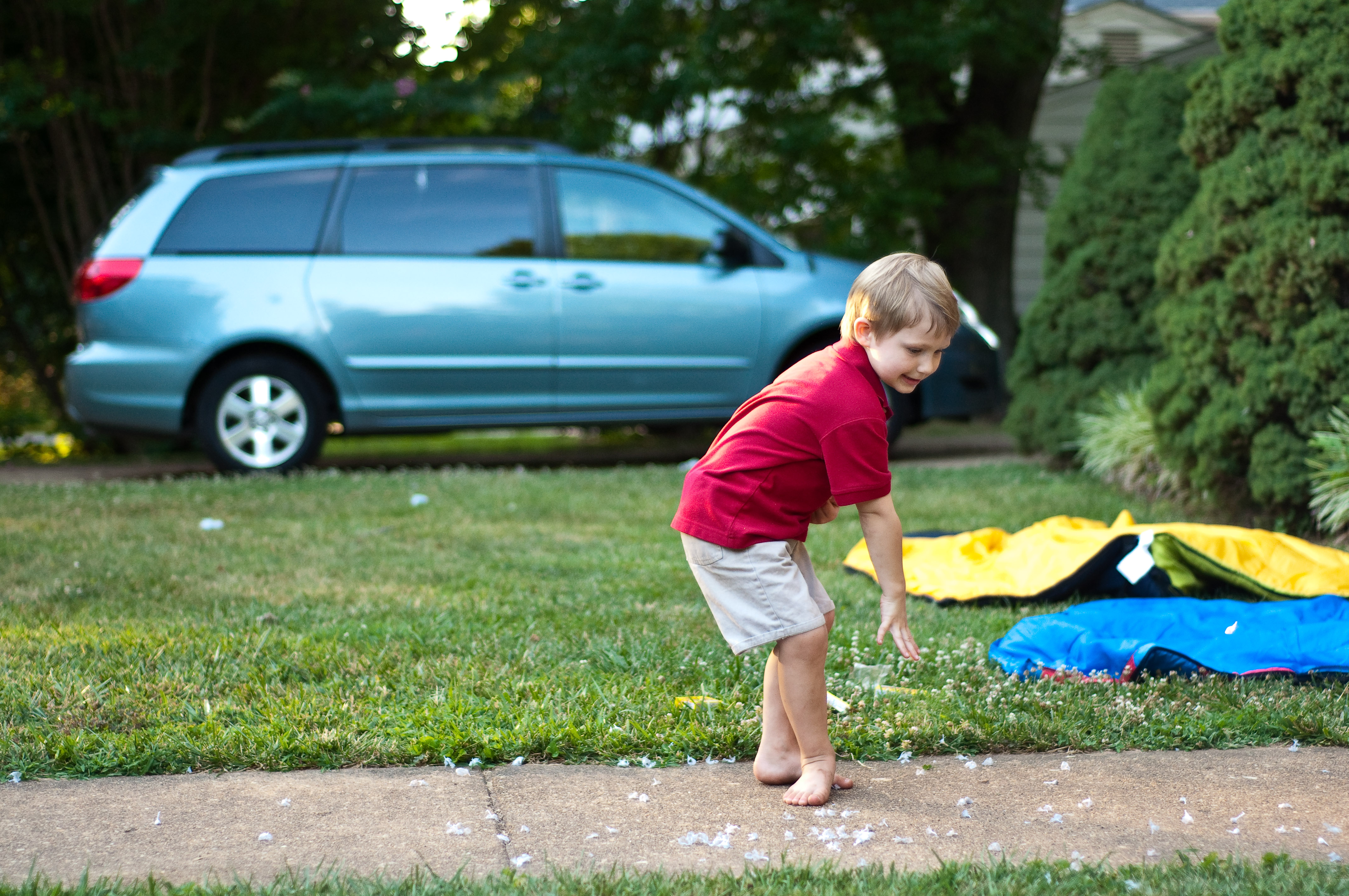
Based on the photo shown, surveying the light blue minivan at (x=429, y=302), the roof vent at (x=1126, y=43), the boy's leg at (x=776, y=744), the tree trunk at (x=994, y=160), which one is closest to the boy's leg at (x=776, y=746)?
the boy's leg at (x=776, y=744)

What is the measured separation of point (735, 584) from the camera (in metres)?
2.57

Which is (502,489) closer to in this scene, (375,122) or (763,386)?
(763,386)

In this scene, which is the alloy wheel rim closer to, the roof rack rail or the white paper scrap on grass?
the roof rack rail

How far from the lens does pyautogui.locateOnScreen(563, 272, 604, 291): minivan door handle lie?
7723 mm

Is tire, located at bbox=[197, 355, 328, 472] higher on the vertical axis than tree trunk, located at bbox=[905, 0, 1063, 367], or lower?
lower

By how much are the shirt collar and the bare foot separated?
27.5 inches

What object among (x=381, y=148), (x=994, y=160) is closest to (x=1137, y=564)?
(x=381, y=148)

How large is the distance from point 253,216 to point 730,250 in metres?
2.83

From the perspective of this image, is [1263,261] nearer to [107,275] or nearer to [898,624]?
[898,624]

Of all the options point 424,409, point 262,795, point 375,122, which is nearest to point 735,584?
point 262,795

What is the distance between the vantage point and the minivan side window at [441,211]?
25.1 ft

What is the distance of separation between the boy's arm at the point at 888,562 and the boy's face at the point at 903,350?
0.24 m

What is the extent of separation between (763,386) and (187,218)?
11.5ft

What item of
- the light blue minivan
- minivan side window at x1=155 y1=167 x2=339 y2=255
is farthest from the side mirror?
minivan side window at x1=155 y1=167 x2=339 y2=255
